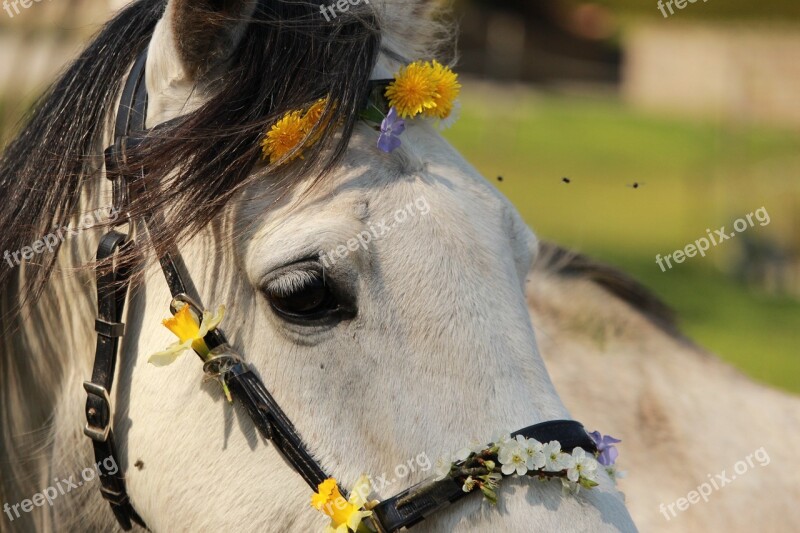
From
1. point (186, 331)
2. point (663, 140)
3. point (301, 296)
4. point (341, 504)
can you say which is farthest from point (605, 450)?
point (663, 140)

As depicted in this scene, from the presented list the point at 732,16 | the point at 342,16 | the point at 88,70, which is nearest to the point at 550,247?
the point at 342,16

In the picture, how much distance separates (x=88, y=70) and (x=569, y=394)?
1.93 metres

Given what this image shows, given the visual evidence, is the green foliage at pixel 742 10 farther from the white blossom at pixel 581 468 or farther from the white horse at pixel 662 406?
the white blossom at pixel 581 468

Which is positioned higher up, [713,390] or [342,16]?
[342,16]

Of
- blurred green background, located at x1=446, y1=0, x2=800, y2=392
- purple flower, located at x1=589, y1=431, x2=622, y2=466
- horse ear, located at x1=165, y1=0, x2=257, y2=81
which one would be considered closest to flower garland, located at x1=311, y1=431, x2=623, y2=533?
purple flower, located at x1=589, y1=431, x2=622, y2=466

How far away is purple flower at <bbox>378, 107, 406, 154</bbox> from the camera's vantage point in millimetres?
2082

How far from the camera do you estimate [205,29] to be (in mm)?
2055

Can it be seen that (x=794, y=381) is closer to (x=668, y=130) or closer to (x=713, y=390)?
(x=713, y=390)

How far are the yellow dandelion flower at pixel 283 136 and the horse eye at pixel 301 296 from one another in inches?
12.1

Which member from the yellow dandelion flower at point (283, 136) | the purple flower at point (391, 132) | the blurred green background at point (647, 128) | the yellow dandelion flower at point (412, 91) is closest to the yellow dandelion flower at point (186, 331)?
the yellow dandelion flower at point (283, 136)

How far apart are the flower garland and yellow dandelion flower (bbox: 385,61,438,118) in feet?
2.79

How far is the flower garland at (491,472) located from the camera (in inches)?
71.2

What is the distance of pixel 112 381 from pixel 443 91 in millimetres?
1110

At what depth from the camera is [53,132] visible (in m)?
2.33
